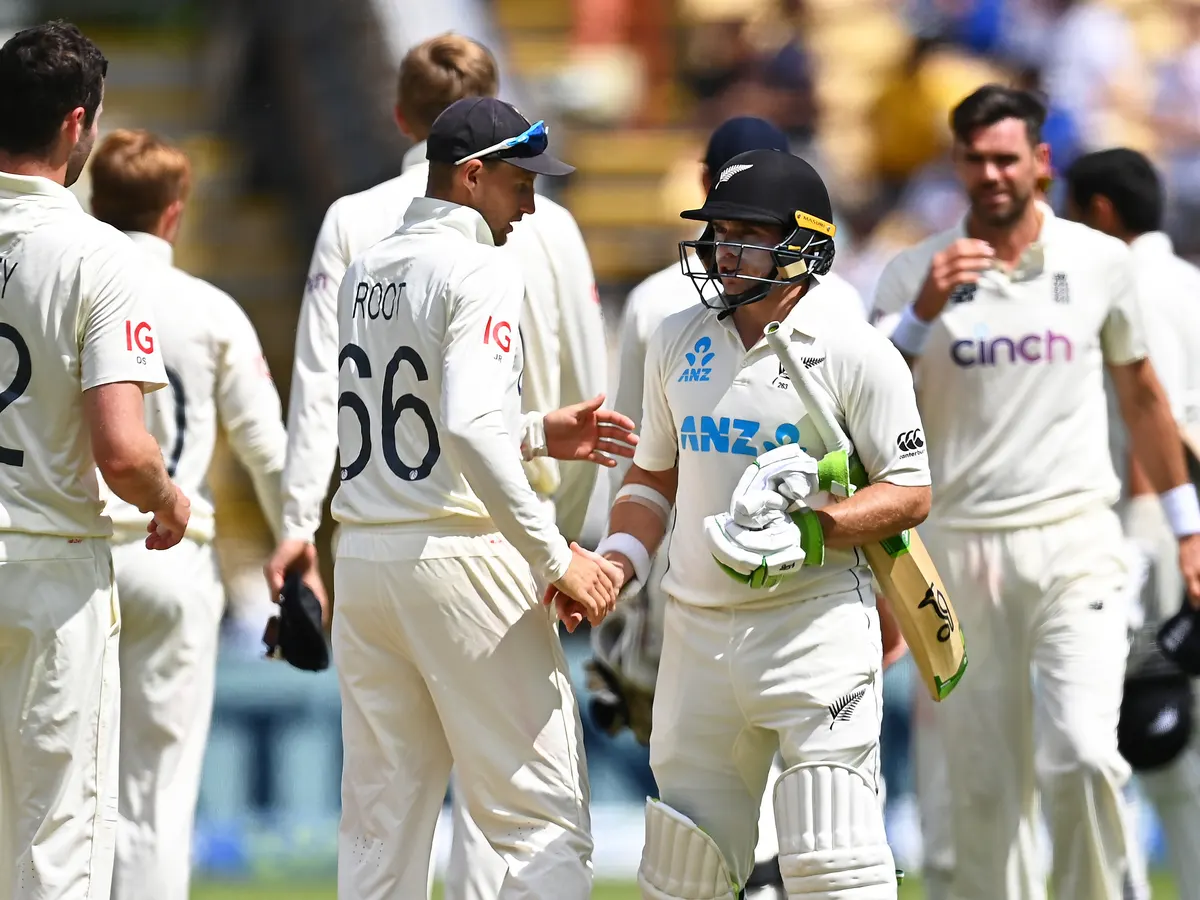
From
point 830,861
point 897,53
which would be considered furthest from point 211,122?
point 830,861

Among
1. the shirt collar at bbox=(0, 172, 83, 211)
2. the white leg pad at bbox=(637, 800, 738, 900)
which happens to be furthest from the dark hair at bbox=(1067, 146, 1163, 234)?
the shirt collar at bbox=(0, 172, 83, 211)

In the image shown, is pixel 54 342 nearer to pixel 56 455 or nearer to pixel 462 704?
pixel 56 455

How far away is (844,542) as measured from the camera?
4641 mm

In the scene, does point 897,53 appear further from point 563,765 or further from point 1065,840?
point 563,765

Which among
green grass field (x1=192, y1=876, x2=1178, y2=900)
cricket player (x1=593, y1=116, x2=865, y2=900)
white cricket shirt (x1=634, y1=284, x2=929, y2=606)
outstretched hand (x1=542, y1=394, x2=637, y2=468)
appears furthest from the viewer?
green grass field (x1=192, y1=876, x2=1178, y2=900)

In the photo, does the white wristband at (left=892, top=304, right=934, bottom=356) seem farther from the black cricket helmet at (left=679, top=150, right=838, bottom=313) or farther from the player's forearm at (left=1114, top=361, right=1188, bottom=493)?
the black cricket helmet at (left=679, top=150, right=838, bottom=313)

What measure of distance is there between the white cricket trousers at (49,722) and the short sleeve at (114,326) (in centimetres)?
41

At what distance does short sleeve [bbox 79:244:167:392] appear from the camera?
456 cm

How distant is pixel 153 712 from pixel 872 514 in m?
2.32

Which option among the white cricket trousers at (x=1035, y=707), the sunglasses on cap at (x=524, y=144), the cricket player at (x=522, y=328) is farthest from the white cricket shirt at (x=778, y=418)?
the white cricket trousers at (x=1035, y=707)

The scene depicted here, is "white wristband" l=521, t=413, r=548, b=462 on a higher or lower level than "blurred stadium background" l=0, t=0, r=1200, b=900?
lower

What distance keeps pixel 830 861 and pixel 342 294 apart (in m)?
1.79

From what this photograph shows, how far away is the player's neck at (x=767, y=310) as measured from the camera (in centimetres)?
478

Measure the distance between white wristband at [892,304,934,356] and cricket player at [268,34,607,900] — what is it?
0.87 m
